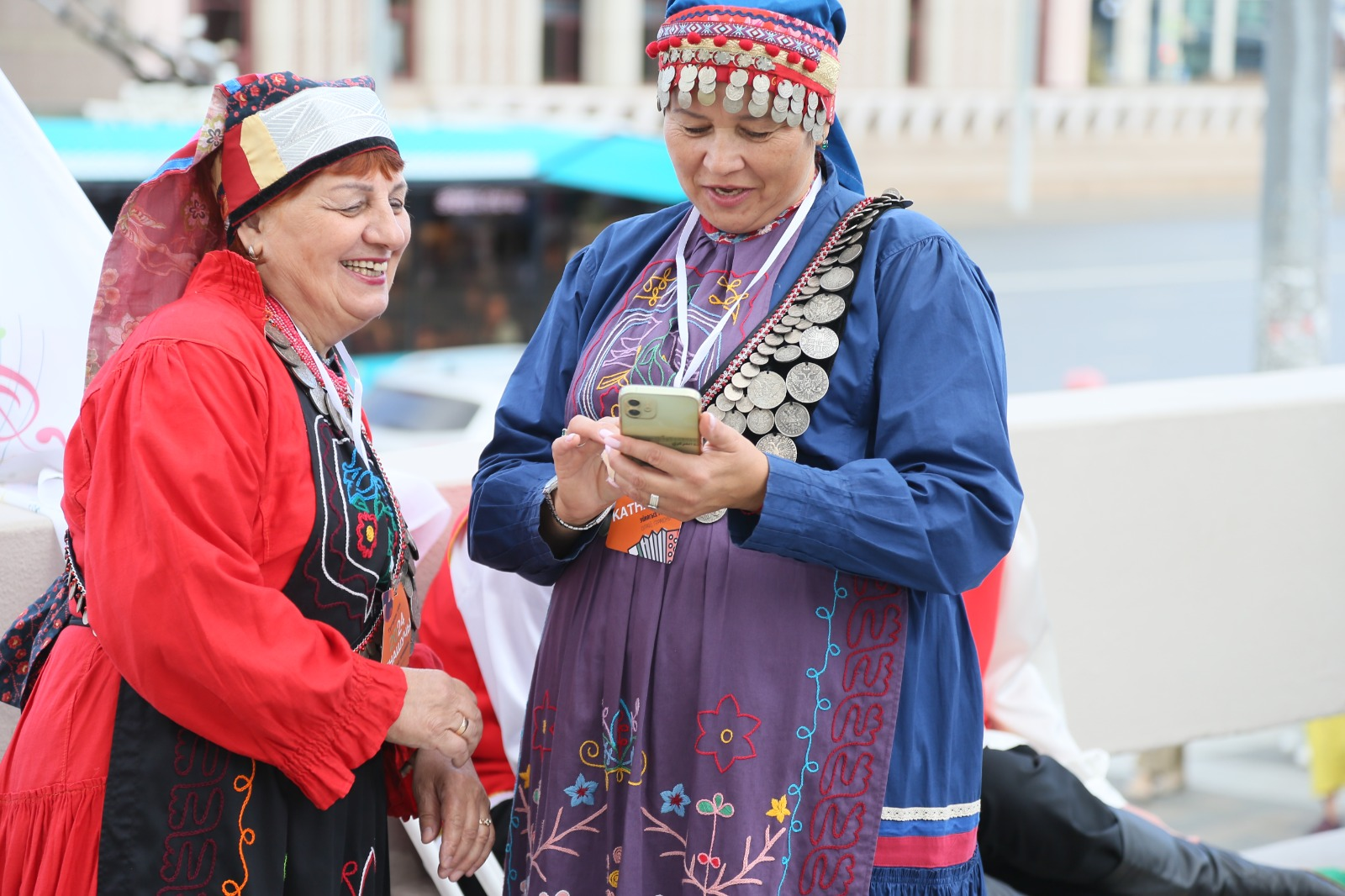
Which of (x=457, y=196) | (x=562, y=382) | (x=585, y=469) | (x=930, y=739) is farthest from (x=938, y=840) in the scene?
(x=457, y=196)

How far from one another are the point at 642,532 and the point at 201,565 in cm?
57

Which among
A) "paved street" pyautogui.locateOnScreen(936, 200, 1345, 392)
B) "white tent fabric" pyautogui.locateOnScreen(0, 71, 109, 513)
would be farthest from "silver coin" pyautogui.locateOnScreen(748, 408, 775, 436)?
"paved street" pyautogui.locateOnScreen(936, 200, 1345, 392)

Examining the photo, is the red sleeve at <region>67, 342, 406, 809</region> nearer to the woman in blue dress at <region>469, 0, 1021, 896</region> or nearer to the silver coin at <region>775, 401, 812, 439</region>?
the woman in blue dress at <region>469, 0, 1021, 896</region>

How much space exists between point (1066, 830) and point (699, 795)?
1275 mm

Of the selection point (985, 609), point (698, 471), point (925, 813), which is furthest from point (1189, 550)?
point (698, 471)

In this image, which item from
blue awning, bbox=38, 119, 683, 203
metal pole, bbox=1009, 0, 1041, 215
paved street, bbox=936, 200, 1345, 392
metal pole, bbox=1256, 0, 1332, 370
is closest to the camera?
metal pole, bbox=1256, 0, 1332, 370

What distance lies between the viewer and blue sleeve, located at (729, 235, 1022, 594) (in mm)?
1749

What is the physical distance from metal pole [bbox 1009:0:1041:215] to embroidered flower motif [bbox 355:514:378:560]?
21.8m

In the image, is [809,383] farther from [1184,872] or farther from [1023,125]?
[1023,125]

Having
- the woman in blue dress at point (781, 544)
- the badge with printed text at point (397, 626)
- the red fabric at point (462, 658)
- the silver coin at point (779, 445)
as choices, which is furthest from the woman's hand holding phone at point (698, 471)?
the red fabric at point (462, 658)

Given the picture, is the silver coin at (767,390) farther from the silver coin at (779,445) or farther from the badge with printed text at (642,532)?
the badge with printed text at (642,532)

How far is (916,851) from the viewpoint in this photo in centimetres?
189

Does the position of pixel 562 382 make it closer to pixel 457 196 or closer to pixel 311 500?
pixel 311 500

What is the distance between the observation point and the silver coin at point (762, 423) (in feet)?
6.20
